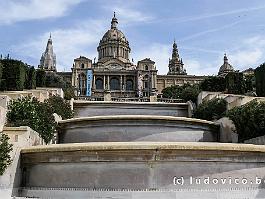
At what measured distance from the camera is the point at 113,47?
13350cm

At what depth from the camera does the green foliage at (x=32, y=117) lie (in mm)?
15859

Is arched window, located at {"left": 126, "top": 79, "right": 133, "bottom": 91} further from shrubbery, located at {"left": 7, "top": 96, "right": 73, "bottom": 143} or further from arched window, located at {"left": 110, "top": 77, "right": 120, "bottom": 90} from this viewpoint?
shrubbery, located at {"left": 7, "top": 96, "right": 73, "bottom": 143}

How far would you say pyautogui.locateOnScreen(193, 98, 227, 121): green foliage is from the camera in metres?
22.1

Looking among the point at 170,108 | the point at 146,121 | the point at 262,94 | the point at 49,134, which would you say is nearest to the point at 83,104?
the point at 170,108

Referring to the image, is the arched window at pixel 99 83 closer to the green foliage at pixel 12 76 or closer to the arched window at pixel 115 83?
the arched window at pixel 115 83

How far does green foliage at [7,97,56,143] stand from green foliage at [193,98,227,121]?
9.57 meters

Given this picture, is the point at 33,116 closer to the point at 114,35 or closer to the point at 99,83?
the point at 99,83

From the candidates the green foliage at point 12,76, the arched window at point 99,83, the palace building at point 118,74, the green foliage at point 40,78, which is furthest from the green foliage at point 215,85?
the arched window at point 99,83

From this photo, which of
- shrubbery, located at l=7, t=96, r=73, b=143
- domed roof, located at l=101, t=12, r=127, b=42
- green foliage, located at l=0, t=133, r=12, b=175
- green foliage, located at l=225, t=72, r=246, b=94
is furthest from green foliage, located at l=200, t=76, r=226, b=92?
domed roof, located at l=101, t=12, r=127, b=42

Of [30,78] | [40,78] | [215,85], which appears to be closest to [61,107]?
[30,78]

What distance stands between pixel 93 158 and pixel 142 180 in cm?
141

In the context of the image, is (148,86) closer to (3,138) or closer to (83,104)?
(83,104)

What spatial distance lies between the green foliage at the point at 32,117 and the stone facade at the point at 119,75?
8971cm

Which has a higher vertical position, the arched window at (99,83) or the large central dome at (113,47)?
the large central dome at (113,47)
